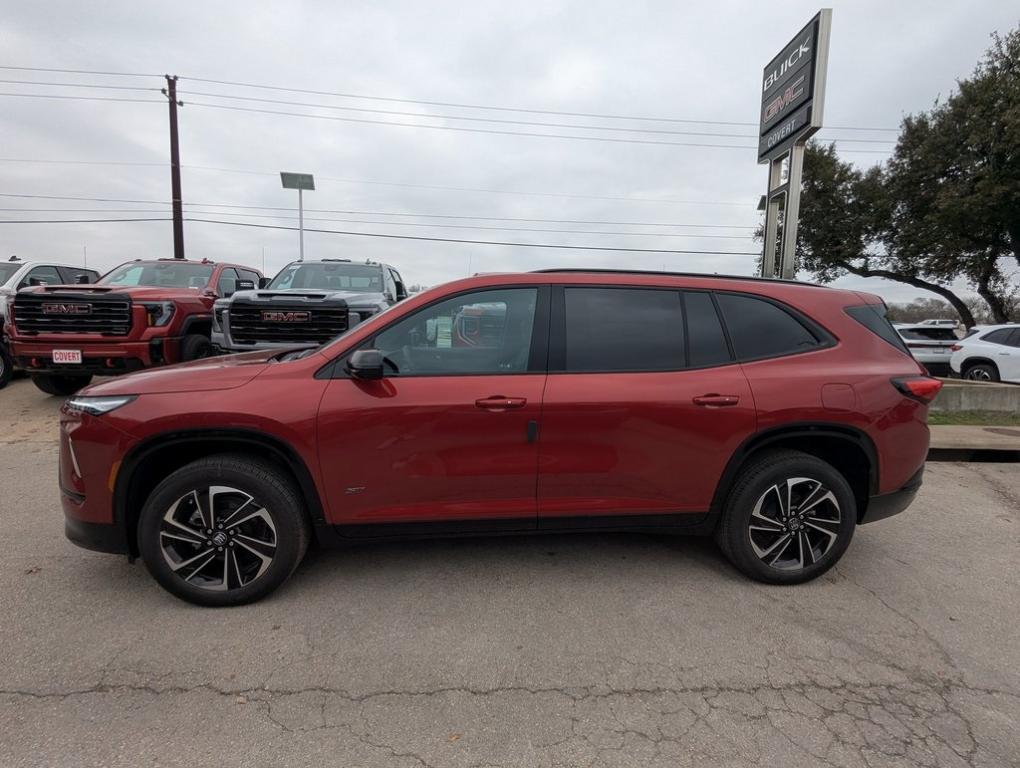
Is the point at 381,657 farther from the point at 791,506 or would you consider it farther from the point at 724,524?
the point at 791,506

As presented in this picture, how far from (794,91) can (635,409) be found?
27.1 feet

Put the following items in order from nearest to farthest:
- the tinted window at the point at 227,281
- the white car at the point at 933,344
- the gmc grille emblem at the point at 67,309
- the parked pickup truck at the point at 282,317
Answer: the parked pickup truck at the point at 282,317
the gmc grille emblem at the point at 67,309
the tinted window at the point at 227,281
the white car at the point at 933,344

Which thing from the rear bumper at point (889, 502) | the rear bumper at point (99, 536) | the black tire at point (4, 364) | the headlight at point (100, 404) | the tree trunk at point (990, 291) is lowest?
the rear bumper at point (99, 536)

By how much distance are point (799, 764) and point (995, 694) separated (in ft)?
3.59

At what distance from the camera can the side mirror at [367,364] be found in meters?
2.71

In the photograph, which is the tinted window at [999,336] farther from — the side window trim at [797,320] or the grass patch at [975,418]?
the side window trim at [797,320]

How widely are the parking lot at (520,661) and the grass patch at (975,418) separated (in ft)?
16.5

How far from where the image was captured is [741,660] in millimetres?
2549

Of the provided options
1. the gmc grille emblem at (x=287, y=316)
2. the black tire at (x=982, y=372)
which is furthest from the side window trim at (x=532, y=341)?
the black tire at (x=982, y=372)

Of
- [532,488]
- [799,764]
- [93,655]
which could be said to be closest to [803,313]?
[532,488]

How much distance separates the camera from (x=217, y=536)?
112 inches

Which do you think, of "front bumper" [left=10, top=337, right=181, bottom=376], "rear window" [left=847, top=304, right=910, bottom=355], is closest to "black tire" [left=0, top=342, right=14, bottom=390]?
"front bumper" [left=10, top=337, right=181, bottom=376]

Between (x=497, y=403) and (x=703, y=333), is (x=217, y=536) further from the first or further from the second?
(x=703, y=333)

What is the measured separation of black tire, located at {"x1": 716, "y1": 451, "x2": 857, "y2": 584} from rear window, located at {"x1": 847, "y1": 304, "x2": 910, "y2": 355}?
85 centimetres
